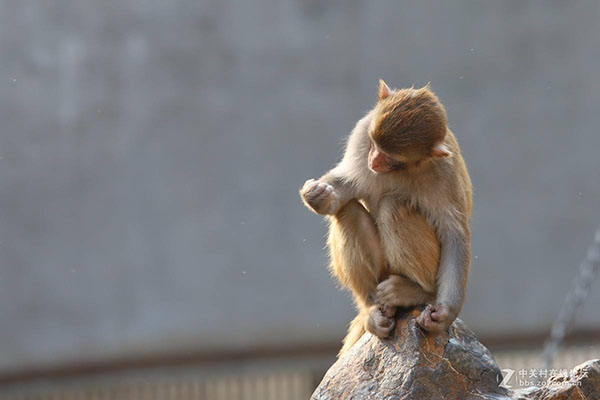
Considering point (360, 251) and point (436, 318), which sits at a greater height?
point (360, 251)

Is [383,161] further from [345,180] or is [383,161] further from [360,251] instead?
[360,251]

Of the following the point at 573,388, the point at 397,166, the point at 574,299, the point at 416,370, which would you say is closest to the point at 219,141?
the point at 574,299

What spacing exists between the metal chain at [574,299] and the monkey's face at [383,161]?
5.60m

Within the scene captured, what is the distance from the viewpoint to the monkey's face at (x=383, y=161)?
3928 mm

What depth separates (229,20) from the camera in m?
8.52

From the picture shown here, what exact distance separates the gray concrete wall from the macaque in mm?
4399

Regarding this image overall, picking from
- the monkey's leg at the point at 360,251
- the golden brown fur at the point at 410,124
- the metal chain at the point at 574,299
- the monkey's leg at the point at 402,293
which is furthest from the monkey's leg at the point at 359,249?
the metal chain at the point at 574,299

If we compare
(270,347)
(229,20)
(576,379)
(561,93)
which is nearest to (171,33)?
(229,20)

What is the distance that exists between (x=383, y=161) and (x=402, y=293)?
69cm

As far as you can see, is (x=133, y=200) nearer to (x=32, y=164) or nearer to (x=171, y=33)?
(x=32, y=164)

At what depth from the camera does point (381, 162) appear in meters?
3.94

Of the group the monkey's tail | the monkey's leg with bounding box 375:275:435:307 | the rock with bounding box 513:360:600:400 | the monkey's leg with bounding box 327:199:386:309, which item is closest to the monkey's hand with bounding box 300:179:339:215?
the monkey's leg with bounding box 327:199:386:309

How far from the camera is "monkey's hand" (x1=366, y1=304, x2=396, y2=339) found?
13.1 feet

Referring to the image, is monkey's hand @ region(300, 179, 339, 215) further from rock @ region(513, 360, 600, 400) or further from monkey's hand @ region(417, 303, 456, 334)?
rock @ region(513, 360, 600, 400)
